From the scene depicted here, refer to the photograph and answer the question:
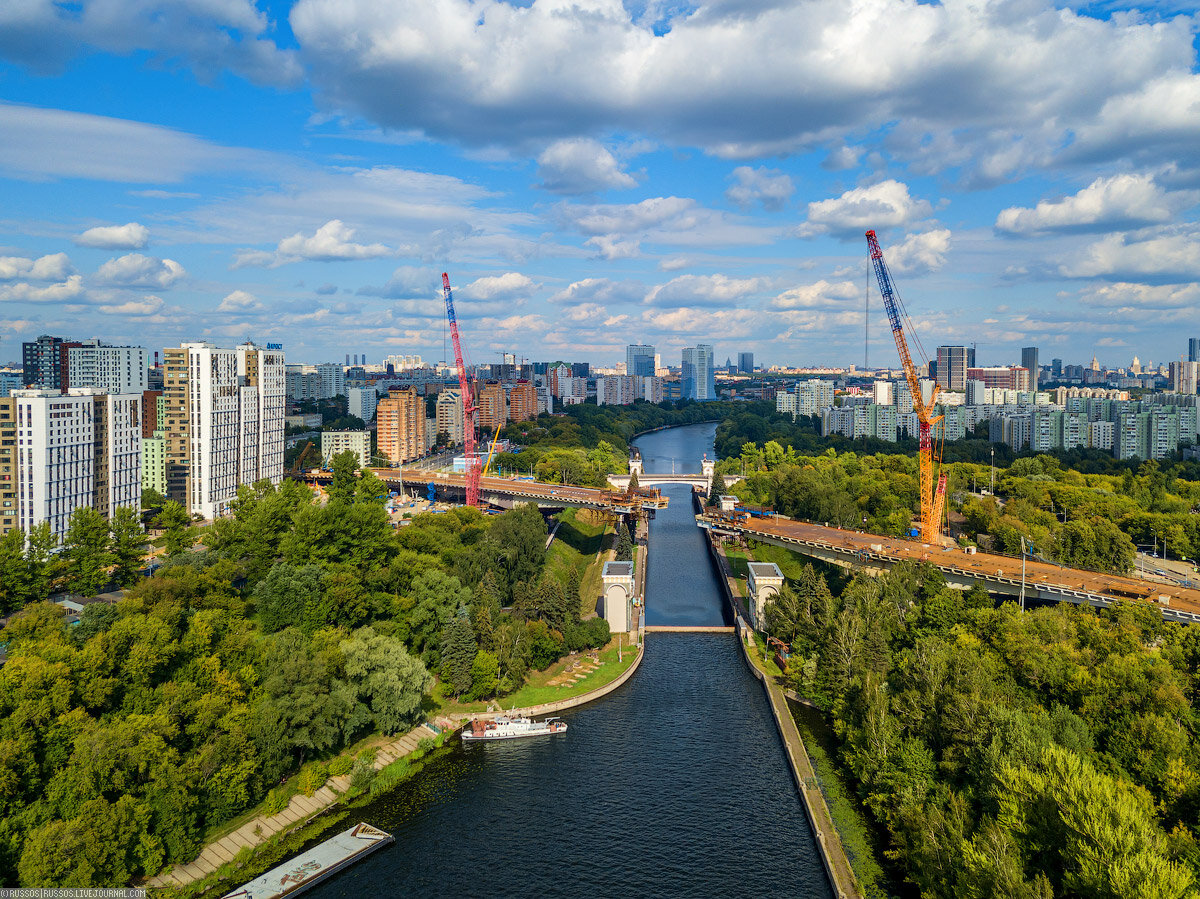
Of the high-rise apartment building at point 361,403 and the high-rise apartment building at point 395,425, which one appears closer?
the high-rise apartment building at point 395,425

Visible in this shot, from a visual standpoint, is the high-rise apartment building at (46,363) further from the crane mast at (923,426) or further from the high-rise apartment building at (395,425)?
the crane mast at (923,426)

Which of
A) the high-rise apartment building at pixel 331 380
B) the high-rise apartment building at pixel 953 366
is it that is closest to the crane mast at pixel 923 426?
the high-rise apartment building at pixel 953 366

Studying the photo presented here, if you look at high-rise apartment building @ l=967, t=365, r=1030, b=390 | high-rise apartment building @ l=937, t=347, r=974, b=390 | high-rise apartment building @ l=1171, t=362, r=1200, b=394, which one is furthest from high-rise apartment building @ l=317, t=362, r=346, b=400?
high-rise apartment building @ l=1171, t=362, r=1200, b=394

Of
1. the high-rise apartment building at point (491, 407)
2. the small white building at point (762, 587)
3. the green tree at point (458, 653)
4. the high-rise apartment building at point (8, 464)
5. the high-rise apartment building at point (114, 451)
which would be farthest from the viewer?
the high-rise apartment building at point (491, 407)

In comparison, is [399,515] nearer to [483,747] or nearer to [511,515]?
[511,515]

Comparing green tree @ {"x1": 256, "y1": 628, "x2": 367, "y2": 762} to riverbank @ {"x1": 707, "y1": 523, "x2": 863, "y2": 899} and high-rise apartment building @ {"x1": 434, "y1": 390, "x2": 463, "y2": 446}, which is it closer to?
riverbank @ {"x1": 707, "y1": 523, "x2": 863, "y2": 899}

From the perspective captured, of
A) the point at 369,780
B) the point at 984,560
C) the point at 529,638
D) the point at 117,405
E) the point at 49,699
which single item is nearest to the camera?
the point at 49,699

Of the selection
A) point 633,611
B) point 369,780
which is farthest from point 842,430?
point 369,780
